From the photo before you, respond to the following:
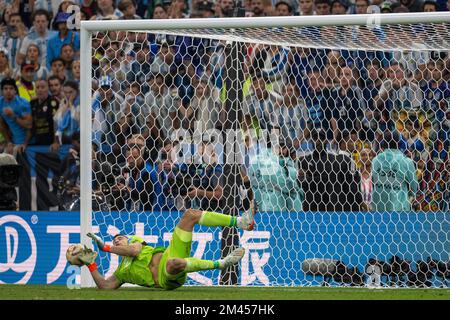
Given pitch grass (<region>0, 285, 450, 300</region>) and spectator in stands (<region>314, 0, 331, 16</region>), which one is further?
spectator in stands (<region>314, 0, 331, 16</region>)

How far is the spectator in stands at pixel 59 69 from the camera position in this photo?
13.2 metres

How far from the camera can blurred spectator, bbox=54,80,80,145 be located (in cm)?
1280

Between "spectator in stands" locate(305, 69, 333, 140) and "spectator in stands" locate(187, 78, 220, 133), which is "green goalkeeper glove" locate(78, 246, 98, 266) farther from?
"spectator in stands" locate(305, 69, 333, 140)

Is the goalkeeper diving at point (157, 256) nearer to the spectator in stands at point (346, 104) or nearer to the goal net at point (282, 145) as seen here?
the goal net at point (282, 145)

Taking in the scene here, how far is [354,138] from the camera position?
10859 millimetres

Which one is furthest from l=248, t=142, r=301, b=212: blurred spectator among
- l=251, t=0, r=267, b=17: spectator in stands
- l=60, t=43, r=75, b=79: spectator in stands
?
l=60, t=43, r=75, b=79: spectator in stands

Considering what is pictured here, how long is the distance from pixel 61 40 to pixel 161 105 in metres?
2.98

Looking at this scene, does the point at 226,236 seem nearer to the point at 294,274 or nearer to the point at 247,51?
the point at 294,274

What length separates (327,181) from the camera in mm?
10555

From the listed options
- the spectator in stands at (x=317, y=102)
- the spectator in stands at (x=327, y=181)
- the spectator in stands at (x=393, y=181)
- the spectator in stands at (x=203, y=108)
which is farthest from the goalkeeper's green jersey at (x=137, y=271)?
the spectator in stands at (x=317, y=102)

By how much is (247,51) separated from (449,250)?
288 centimetres

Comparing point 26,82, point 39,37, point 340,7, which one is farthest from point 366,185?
point 39,37

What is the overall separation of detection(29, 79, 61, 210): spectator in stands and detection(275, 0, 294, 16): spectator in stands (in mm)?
3130

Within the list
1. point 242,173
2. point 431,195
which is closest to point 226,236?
point 242,173
